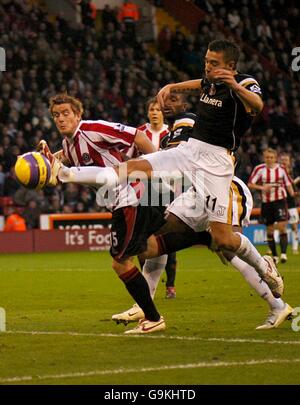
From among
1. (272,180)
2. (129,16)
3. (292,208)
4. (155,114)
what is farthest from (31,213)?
(155,114)

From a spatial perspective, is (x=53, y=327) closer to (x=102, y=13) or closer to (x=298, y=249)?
(x=298, y=249)

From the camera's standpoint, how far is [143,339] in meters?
8.62

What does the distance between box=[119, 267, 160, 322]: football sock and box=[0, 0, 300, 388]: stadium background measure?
28cm

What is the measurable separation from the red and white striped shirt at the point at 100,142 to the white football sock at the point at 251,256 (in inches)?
50.8

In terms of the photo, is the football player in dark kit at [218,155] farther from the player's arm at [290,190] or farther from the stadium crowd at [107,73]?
the stadium crowd at [107,73]

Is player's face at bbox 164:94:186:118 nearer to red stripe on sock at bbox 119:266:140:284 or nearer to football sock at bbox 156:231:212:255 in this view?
football sock at bbox 156:231:212:255

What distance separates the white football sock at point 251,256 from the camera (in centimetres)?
902

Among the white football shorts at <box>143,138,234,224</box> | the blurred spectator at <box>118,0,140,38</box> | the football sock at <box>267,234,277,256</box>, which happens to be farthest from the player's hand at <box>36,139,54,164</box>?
the blurred spectator at <box>118,0,140,38</box>

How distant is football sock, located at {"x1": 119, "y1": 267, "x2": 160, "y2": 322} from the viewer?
29.3 feet

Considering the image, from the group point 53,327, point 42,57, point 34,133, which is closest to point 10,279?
point 53,327

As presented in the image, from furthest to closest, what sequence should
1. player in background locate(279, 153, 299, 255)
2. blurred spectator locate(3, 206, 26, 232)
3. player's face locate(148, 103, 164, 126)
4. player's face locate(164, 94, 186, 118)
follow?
1. blurred spectator locate(3, 206, 26, 232)
2. player in background locate(279, 153, 299, 255)
3. player's face locate(148, 103, 164, 126)
4. player's face locate(164, 94, 186, 118)

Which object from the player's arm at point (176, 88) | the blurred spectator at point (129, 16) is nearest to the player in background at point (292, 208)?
the blurred spectator at point (129, 16)

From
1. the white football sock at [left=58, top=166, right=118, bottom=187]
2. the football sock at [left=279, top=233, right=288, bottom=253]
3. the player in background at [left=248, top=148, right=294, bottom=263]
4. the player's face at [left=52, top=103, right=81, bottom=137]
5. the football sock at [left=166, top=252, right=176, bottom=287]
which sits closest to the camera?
the white football sock at [left=58, top=166, right=118, bottom=187]
